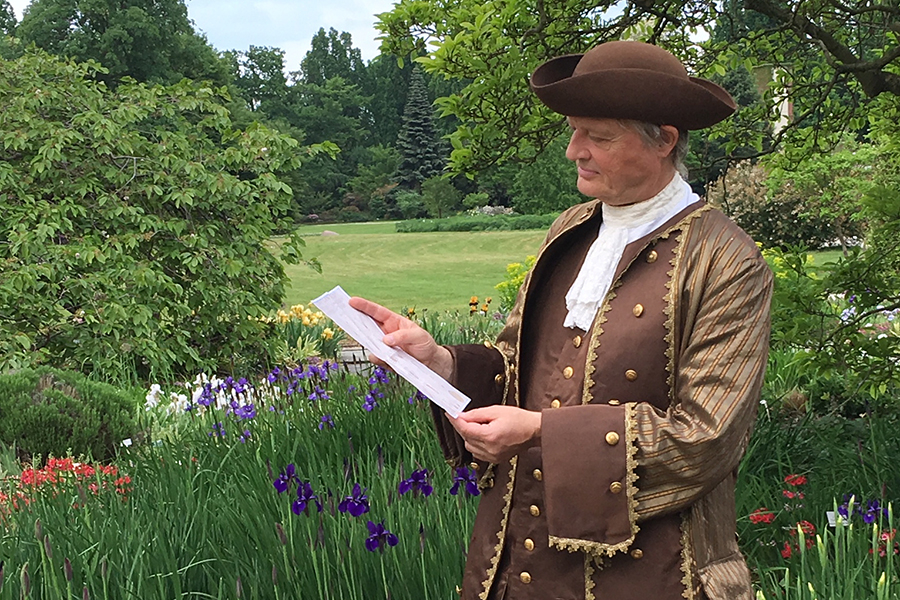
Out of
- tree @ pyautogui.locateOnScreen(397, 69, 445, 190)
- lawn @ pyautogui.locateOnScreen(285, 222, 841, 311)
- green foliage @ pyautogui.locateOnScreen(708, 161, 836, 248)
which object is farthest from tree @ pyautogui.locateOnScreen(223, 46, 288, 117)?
green foliage @ pyautogui.locateOnScreen(708, 161, 836, 248)

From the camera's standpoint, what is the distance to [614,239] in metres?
1.75

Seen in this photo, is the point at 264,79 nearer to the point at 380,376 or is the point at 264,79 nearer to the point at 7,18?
the point at 7,18

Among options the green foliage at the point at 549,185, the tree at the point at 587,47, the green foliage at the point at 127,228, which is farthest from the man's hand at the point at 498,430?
the green foliage at the point at 549,185

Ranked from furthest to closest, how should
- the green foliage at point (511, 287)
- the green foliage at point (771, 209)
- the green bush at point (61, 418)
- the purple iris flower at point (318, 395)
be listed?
the green foliage at point (771, 209), the green foliage at point (511, 287), the green bush at point (61, 418), the purple iris flower at point (318, 395)

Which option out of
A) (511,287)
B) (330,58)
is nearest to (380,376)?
(511,287)

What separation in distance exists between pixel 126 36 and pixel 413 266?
15068mm

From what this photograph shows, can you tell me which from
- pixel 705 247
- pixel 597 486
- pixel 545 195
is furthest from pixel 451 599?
pixel 545 195

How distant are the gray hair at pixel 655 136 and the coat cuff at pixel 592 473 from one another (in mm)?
486

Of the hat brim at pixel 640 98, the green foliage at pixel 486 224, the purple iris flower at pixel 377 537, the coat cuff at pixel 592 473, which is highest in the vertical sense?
the hat brim at pixel 640 98

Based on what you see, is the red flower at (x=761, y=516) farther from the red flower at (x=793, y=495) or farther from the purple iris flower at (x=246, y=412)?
the purple iris flower at (x=246, y=412)

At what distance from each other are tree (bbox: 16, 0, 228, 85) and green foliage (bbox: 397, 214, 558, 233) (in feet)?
31.0

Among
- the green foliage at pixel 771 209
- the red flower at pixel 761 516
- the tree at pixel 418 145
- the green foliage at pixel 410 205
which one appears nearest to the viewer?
the red flower at pixel 761 516

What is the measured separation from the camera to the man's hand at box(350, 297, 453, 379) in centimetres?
179

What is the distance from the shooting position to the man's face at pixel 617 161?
1637mm
